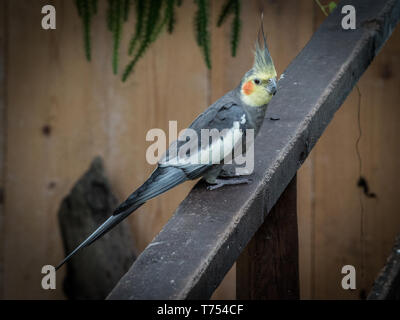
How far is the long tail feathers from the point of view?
3.28 feet

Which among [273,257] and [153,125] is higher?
[153,125]

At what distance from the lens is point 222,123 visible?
1.21 metres

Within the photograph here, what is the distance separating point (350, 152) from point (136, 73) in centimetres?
88

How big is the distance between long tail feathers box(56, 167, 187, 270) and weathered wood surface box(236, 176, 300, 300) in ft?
0.76

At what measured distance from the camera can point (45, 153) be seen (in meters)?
1.97

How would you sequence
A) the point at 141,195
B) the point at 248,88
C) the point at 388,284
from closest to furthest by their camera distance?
the point at 388,284 → the point at 141,195 → the point at 248,88

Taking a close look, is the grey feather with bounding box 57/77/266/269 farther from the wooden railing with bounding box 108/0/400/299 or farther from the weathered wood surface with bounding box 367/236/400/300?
the weathered wood surface with bounding box 367/236/400/300

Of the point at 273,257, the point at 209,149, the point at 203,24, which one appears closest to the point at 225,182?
the point at 209,149

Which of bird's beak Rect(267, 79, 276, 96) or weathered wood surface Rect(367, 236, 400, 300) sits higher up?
bird's beak Rect(267, 79, 276, 96)

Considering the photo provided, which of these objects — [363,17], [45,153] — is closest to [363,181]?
[363,17]

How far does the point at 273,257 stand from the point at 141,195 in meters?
0.36

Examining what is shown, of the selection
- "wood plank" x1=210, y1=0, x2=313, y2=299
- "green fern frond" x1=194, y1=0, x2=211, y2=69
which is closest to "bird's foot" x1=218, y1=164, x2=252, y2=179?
"green fern frond" x1=194, y1=0, x2=211, y2=69

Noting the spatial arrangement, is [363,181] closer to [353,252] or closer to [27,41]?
[353,252]

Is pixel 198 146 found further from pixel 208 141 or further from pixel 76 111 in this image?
pixel 76 111
